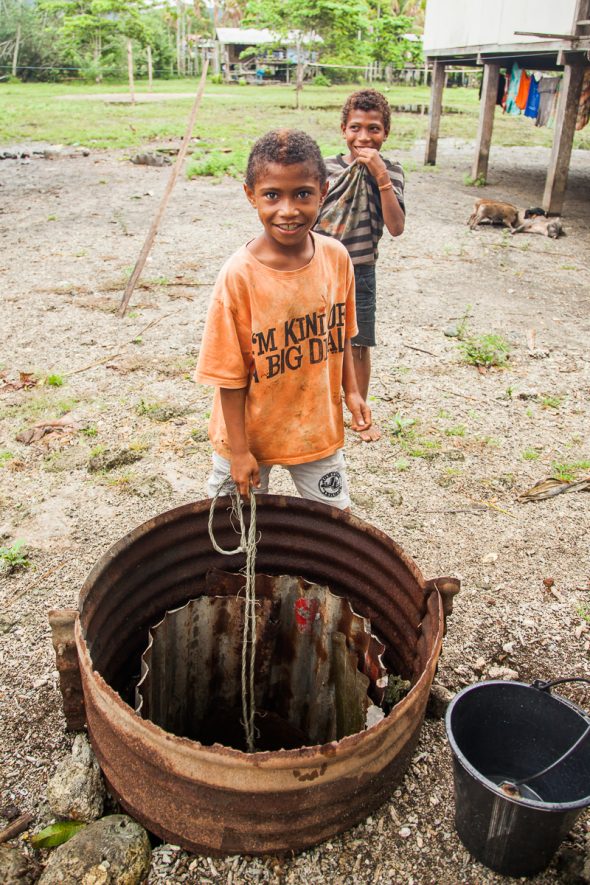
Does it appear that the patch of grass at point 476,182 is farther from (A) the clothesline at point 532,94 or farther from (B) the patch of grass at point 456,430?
(B) the patch of grass at point 456,430

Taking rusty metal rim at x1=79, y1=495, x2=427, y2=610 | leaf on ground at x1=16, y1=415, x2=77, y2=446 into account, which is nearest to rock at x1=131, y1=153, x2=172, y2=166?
leaf on ground at x1=16, y1=415, x2=77, y2=446

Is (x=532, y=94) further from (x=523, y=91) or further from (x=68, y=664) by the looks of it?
(x=68, y=664)

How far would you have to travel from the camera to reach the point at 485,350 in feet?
17.9

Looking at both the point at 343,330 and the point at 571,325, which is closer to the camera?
the point at 343,330

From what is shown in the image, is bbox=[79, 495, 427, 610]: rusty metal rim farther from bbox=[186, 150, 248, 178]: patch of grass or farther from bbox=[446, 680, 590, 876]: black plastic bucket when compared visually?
bbox=[186, 150, 248, 178]: patch of grass

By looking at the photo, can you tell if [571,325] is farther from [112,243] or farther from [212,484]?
[112,243]

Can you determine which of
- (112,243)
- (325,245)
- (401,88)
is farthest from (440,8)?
(401,88)

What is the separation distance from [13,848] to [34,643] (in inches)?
34.4

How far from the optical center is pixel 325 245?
221cm

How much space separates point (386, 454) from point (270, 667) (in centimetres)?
174

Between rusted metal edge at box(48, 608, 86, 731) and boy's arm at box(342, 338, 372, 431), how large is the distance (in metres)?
1.12

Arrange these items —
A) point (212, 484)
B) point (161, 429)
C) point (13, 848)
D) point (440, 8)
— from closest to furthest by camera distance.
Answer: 1. point (13, 848)
2. point (212, 484)
3. point (161, 429)
4. point (440, 8)

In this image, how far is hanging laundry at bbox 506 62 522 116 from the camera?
12000 mm

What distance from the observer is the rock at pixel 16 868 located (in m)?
1.85
